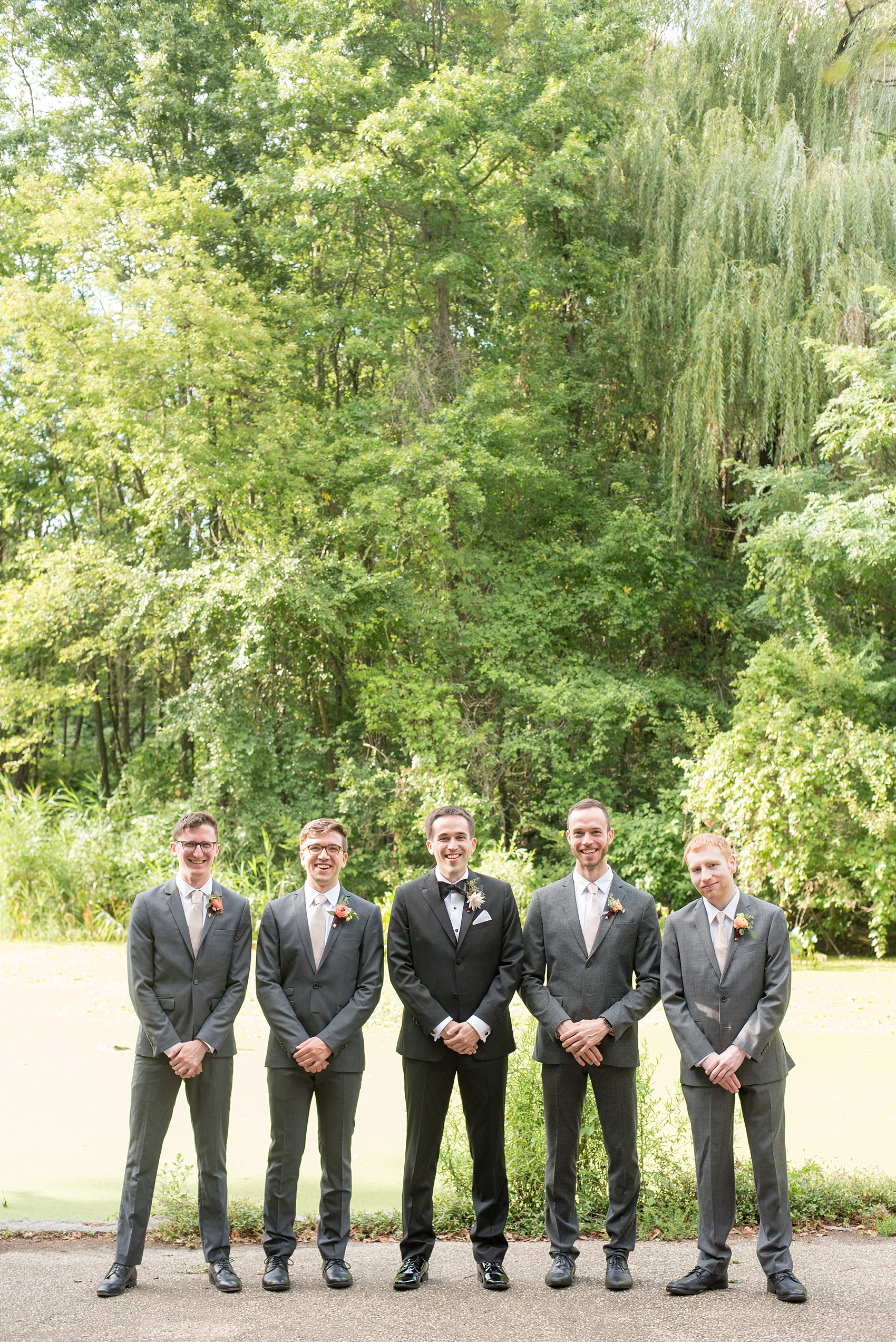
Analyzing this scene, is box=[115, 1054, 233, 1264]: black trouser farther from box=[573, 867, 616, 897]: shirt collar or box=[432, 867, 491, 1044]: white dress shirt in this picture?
box=[573, 867, 616, 897]: shirt collar

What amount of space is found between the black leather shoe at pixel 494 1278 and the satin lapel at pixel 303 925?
3.73ft

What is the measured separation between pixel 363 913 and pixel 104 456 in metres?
12.5

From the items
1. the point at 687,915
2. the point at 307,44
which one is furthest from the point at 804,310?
the point at 687,915

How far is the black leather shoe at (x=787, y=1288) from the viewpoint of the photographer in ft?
11.8

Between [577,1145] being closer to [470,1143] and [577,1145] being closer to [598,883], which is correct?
[470,1143]

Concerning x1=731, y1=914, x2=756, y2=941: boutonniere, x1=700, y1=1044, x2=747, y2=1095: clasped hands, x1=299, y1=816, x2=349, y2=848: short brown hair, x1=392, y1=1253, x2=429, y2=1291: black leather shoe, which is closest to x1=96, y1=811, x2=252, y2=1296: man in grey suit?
x1=299, y1=816, x2=349, y2=848: short brown hair

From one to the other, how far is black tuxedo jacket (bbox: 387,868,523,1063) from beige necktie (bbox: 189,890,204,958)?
0.70 m

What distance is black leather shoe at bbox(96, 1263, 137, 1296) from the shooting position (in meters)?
3.72

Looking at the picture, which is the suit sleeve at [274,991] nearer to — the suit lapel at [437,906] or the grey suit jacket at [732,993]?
the suit lapel at [437,906]

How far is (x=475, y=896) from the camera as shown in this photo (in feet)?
13.4

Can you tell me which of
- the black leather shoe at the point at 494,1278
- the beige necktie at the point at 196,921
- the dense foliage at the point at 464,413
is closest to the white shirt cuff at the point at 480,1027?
the black leather shoe at the point at 494,1278

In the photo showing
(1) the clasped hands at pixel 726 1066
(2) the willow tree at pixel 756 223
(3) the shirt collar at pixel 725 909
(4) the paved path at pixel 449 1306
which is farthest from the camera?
(2) the willow tree at pixel 756 223

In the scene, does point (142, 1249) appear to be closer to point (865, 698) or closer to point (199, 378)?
point (865, 698)

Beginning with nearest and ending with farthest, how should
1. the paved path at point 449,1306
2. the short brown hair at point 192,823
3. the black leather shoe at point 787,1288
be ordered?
the paved path at point 449,1306
the black leather shoe at point 787,1288
the short brown hair at point 192,823
